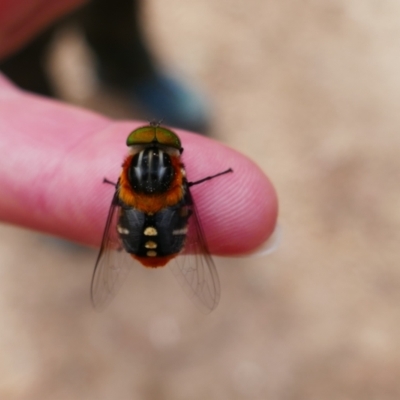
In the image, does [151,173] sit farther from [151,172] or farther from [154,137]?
[154,137]

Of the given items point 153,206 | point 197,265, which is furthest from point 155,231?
point 197,265

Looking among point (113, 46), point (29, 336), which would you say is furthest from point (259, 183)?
point (113, 46)

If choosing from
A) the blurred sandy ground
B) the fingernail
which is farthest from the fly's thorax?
the blurred sandy ground

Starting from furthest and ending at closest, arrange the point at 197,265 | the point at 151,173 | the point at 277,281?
the point at 277,281
the point at 197,265
the point at 151,173

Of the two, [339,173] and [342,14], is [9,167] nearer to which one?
[339,173]

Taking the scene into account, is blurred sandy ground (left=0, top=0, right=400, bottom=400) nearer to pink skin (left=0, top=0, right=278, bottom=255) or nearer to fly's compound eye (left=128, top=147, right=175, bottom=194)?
pink skin (left=0, top=0, right=278, bottom=255)

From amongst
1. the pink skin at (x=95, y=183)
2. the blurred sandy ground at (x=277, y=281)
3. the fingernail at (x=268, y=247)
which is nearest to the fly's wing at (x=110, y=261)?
the pink skin at (x=95, y=183)

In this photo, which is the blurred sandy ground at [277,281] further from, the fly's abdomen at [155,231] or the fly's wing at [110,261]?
the fly's abdomen at [155,231]
